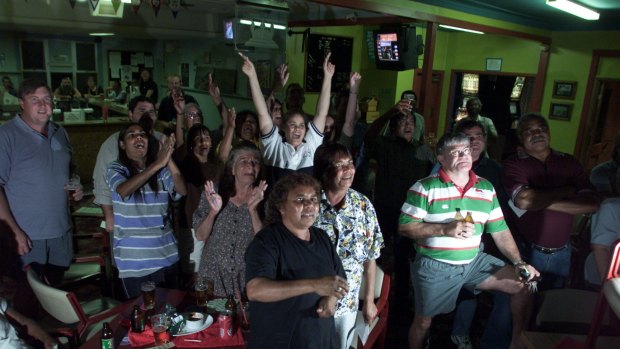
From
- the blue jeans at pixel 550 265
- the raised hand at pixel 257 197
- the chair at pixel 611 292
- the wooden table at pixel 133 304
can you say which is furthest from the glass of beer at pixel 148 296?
the blue jeans at pixel 550 265

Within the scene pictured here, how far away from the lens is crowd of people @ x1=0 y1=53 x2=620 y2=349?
197cm

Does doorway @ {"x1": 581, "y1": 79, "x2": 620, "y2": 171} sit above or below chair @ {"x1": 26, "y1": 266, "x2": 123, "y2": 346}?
above

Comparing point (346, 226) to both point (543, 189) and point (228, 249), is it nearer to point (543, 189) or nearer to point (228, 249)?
point (228, 249)

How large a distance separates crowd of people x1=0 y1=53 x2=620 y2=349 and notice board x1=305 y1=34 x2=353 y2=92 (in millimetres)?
4991

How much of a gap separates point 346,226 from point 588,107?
7580 millimetres

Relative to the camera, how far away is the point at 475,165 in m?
3.34

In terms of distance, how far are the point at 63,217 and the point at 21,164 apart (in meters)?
0.47

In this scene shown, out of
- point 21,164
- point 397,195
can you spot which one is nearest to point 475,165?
point 397,195

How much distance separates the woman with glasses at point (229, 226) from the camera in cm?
249

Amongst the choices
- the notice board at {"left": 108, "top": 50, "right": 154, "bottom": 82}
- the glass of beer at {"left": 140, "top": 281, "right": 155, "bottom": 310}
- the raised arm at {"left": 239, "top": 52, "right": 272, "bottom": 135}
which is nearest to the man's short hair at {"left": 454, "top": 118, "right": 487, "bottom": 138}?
the raised arm at {"left": 239, "top": 52, "right": 272, "bottom": 135}

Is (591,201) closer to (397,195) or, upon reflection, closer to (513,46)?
(397,195)

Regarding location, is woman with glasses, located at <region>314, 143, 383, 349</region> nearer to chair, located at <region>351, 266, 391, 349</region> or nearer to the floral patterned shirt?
the floral patterned shirt

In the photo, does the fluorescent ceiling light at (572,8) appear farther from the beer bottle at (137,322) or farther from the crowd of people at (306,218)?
the beer bottle at (137,322)

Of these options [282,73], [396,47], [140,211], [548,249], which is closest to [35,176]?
[140,211]
